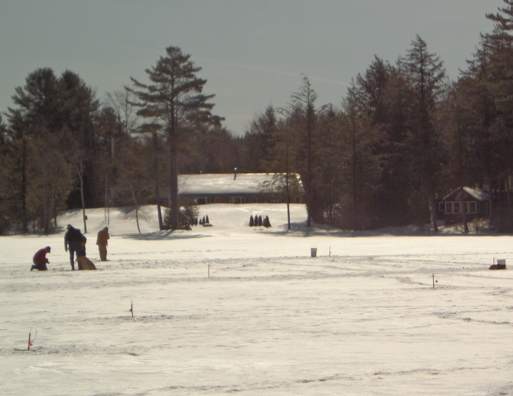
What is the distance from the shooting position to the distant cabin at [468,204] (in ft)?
245

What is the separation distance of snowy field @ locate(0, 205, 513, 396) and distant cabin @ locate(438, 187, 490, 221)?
47944 mm

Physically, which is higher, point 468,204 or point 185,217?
point 468,204

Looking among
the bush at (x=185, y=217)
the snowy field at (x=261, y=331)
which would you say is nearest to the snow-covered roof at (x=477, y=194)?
the bush at (x=185, y=217)

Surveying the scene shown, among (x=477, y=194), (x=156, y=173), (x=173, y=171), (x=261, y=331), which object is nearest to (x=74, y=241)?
(x=261, y=331)

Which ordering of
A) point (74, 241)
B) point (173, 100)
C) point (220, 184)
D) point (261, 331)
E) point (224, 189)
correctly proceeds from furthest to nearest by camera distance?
point (220, 184) < point (224, 189) < point (173, 100) < point (74, 241) < point (261, 331)

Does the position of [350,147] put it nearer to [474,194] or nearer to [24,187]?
[474,194]

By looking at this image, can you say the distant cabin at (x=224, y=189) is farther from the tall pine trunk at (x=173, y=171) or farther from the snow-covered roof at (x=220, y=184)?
the tall pine trunk at (x=173, y=171)

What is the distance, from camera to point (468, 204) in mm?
76000

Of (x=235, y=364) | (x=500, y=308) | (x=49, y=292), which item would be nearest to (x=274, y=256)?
(x=49, y=292)

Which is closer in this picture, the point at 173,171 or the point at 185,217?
the point at 173,171

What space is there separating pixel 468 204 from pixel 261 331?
65.2m

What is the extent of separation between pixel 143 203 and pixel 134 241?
23.1m

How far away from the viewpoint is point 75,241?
95.8ft

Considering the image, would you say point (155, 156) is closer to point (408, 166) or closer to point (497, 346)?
point (408, 166)
